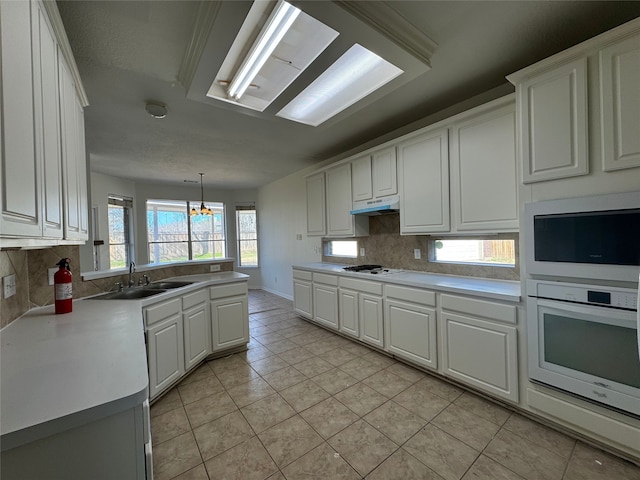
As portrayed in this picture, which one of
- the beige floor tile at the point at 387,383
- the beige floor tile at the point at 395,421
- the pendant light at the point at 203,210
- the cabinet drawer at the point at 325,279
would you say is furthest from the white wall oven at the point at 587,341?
the pendant light at the point at 203,210

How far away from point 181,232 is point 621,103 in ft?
23.3

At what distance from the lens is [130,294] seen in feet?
7.77

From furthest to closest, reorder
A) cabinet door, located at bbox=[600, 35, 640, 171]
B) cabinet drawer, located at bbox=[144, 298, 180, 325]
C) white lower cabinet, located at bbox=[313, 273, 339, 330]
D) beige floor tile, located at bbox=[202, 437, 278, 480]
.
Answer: white lower cabinet, located at bbox=[313, 273, 339, 330]
cabinet drawer, located at bbox=[144, 298, 180, 325]
beige floor tile, located at bbox=[202, 437, 278, 480]
cabinet door, located at bbox=[600, 35, 640, 171]

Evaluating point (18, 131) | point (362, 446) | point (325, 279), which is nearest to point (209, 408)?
point (362, 446)

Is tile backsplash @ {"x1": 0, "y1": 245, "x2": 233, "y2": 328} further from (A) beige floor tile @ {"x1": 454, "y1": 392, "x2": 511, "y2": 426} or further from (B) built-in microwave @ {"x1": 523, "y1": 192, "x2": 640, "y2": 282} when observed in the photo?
(B) built-in microwave @ {"x1": 523, "y1": 192, "x2": 640, "y2": 282}

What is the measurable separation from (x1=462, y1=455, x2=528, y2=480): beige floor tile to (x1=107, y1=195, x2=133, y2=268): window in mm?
6165

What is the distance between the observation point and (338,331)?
11.6ft

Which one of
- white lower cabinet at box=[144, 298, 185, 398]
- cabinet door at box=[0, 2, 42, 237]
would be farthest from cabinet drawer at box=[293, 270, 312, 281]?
→ cabinet door at box=[0, 2, 42, 237]

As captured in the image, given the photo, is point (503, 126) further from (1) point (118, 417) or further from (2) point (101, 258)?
(2) point (101, 258)

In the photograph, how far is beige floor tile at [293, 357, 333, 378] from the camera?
8.58 feet

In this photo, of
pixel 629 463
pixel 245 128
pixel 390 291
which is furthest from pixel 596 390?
pixel 245 128

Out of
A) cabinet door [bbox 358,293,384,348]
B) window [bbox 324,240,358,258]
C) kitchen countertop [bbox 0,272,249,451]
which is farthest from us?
window [bbox 324,240,358,258]

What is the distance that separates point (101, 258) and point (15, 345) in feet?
14.8

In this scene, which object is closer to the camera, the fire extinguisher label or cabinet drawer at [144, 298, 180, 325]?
the fire extinguisher label
